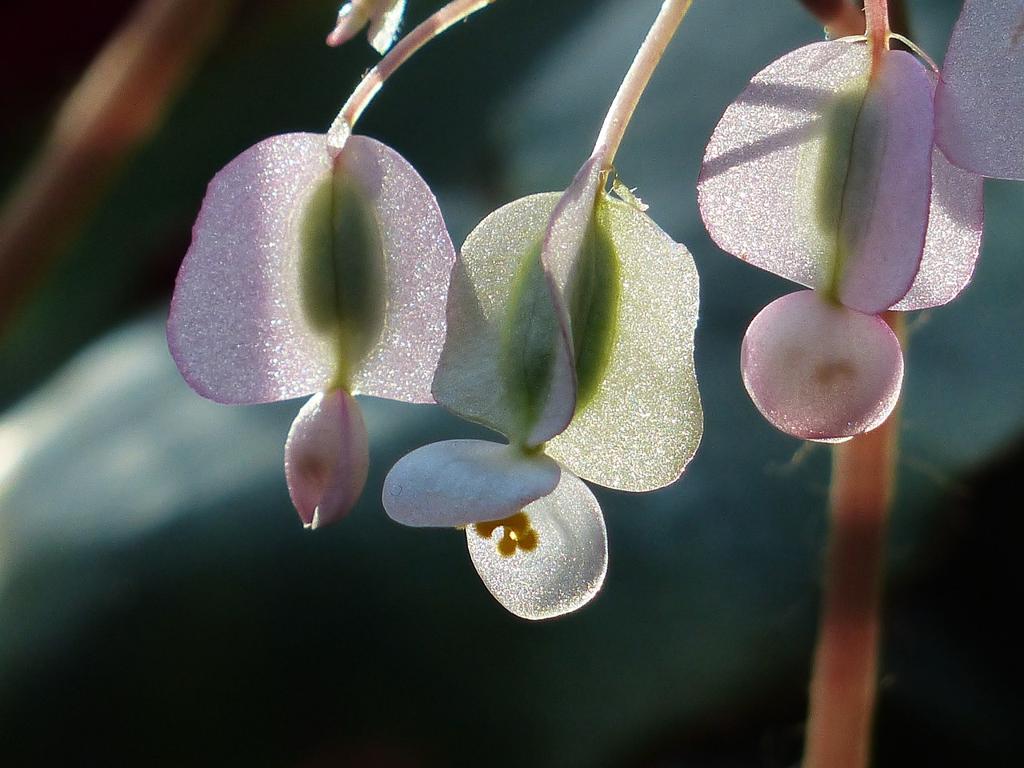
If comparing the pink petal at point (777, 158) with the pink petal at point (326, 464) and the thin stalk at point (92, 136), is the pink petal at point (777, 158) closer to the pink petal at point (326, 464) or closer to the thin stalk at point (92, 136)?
the pink petal at point (326, 464)

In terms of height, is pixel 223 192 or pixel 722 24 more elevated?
pixel 722 24

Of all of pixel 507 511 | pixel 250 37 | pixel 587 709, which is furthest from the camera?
pixel 250 37

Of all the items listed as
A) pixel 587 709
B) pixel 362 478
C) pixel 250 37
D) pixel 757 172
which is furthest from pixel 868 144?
pixel 250 37

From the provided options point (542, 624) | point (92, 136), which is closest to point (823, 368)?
point (542, 624)

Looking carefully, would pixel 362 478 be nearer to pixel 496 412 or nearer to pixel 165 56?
pixel 496 412

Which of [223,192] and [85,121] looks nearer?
[223,192]

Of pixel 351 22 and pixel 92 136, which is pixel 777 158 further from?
pixel 92 136

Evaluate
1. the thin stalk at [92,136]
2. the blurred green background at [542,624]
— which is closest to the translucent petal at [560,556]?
the blurred green background at [542,624]
